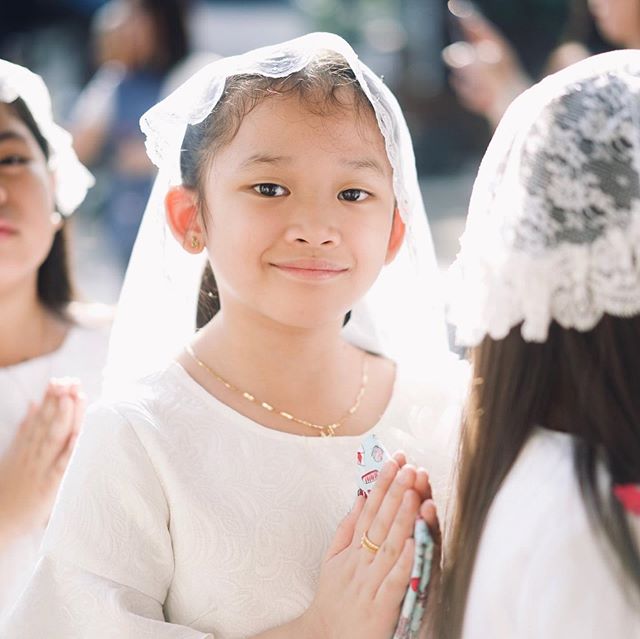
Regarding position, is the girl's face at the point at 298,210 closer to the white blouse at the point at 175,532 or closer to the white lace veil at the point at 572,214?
the white blouse at the point at 175,532

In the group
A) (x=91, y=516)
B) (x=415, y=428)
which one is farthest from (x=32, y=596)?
(x=415, y=428)

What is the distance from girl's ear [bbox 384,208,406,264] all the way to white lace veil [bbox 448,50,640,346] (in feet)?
1.95

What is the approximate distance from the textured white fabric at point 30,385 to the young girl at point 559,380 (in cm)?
111

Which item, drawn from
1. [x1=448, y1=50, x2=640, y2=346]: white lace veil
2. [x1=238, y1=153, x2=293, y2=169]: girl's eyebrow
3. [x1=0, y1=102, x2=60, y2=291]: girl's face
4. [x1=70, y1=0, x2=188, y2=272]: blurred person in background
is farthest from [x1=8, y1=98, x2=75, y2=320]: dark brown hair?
[x1=70, y1=0, x2=188, y2=272]: blurred person in background

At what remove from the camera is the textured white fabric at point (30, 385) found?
2.40 metres

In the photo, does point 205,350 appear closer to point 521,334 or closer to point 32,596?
point 32,596

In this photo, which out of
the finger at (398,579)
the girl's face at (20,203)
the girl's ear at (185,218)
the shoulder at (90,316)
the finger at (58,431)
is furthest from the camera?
the shoulder at (90,316)

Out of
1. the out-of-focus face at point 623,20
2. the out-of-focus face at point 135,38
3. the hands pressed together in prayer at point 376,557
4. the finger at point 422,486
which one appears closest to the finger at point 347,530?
the hands pressed together in prayer at point 376,557

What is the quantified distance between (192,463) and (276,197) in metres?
0.47

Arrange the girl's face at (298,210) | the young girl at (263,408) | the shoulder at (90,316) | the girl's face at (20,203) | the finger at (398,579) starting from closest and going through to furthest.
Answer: the finger at (398,579) → the young girl at (263,408) → the girl's face at (298,210) → the girl's face at (20,203) → the shoulder at (90,316)

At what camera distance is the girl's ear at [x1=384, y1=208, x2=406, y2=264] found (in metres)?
2.18

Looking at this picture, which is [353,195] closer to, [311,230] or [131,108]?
[311,230]

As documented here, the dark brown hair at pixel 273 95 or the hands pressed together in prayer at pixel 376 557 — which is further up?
the dark brown hair at pixel 273 95

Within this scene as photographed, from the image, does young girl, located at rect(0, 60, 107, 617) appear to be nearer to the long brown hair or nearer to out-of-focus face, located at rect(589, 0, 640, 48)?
the long brown hair
